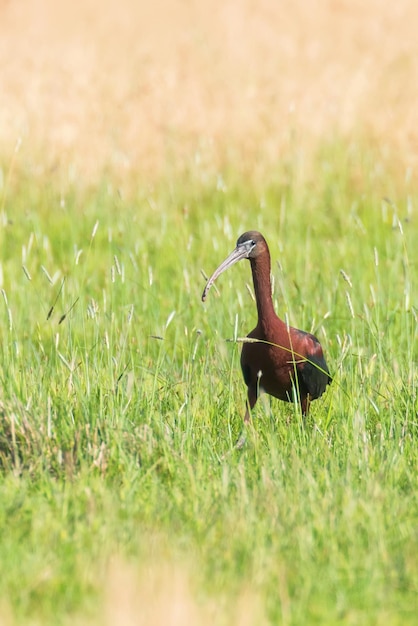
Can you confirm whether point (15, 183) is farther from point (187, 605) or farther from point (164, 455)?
point (187, 605)

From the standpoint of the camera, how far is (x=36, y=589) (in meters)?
3.24

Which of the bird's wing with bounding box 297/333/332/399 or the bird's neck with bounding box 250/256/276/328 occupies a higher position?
the bird's neck with bounding box 250/256/276/328

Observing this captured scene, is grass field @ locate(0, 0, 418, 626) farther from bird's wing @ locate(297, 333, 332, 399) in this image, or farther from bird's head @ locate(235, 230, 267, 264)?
bird's head @ locate(235, 230, 267, 264)

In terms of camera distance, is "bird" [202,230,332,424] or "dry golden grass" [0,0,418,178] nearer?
"bird" [202,230,332,424]

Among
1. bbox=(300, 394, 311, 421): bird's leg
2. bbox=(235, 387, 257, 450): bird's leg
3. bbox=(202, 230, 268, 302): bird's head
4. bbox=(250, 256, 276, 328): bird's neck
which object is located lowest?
bbox=(300, 394, 311, 421): bird's leg

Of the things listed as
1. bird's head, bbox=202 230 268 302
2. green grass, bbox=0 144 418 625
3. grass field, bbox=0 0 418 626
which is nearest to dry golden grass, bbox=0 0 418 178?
grass field, bbox=0 0 418 626

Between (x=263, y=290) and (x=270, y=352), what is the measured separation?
30 centimetres

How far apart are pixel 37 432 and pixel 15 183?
5369mm

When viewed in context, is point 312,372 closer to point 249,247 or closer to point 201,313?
point 249,247

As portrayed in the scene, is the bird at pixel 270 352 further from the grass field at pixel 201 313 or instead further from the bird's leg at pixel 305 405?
the grass field at pixel 201 313

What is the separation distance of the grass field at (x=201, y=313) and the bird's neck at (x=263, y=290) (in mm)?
244

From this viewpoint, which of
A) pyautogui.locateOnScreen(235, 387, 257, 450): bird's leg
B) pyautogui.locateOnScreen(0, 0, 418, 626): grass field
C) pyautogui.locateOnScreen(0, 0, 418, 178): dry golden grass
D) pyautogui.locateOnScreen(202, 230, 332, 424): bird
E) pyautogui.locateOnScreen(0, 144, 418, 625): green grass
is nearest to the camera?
pyautogui.locateOnScreen(0, 144, 418, 625): green grass

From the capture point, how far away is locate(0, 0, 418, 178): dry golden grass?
976cm

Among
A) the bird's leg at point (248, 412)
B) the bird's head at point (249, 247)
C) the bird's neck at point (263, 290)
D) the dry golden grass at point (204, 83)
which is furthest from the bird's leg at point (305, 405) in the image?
the dry golden grass at point (204, 83)
